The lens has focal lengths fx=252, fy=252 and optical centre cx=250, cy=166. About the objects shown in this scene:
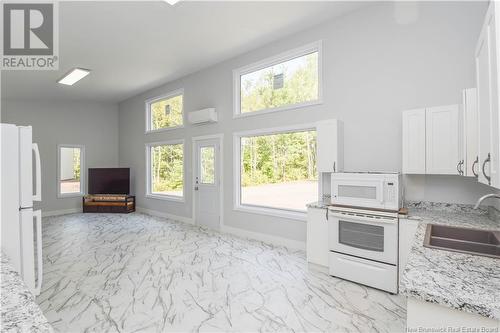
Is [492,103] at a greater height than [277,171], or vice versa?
[492,103]

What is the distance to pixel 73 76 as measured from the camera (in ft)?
17.4

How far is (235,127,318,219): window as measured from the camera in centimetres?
407

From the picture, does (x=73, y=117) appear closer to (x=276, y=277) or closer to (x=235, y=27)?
(x=235, y=27)

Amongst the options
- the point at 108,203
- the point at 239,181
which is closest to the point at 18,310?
the point at 239,181

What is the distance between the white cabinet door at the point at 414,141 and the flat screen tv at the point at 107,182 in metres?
7.00

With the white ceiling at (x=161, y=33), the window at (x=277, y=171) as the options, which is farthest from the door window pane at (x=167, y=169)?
the window at (x=277, y=171)

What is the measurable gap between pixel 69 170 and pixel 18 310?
26.4 feet

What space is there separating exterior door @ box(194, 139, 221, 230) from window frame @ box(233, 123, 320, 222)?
19.9 inches

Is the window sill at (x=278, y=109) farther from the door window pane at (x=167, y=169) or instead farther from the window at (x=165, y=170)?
the door window pane at (x=167, y=169)

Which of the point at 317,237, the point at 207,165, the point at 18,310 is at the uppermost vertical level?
the point at 207,165

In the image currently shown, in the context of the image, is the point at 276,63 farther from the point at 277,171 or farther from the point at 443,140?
the point at 443,140

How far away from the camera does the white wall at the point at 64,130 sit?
6.86m

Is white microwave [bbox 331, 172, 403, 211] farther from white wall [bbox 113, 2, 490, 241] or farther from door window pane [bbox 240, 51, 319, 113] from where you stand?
door window pane [bbox 240, 51, 319, 113]

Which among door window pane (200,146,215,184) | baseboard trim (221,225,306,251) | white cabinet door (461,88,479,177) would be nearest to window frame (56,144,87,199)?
door window pane (200,146,215,184)
